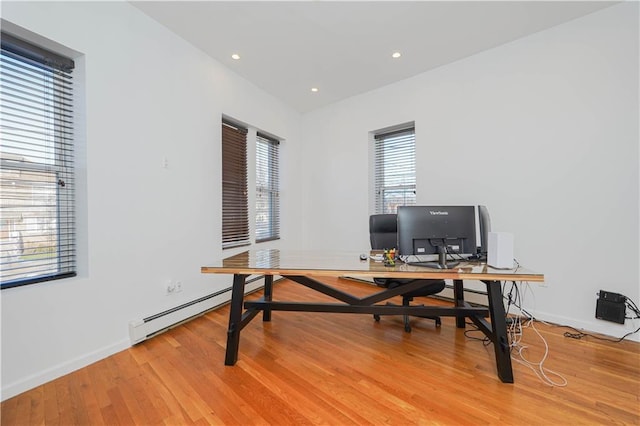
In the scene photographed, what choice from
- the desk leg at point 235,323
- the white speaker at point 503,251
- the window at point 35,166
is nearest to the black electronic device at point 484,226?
the white speaker at point 503,251

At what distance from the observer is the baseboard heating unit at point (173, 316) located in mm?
2240

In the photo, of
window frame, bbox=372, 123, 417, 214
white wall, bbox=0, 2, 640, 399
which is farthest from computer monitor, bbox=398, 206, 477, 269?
window frame, bbox=372, 123, 417, 214

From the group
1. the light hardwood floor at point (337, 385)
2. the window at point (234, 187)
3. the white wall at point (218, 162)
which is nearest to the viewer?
the light hardwood floor at point (337, 385)

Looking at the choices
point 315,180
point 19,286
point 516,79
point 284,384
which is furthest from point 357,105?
point 19,286

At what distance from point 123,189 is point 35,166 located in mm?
525

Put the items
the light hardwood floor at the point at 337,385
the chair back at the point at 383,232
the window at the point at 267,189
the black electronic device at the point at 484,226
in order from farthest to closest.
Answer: the window at the point at 267,189 → the chair back at the point at 383,232 → the black electronic device at the point at 484,226 → the light hardwood floor at the point at 337,385

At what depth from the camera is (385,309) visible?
219 centimetres

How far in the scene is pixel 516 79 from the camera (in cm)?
282

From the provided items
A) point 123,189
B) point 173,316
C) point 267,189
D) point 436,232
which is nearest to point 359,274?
point 436,232

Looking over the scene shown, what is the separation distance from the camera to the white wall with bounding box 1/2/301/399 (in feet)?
5.79

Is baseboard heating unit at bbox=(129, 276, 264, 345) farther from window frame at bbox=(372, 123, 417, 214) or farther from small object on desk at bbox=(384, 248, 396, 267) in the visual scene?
window frame at bbox=(372, 123, 417, 214)

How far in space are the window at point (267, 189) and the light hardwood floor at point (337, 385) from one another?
1992 mm

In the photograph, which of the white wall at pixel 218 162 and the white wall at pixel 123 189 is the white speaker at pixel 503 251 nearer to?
the white wall at pixel 218 162

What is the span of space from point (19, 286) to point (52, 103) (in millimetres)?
1344
